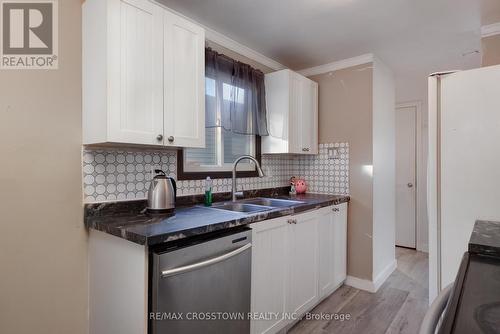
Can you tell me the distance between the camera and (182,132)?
1.70 m

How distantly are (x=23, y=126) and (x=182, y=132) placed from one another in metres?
0.79

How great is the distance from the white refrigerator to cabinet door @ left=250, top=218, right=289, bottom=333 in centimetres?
92

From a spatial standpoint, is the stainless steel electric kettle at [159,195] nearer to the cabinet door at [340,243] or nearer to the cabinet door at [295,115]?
the cabinet door at [295,115]

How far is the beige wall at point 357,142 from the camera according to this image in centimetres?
275

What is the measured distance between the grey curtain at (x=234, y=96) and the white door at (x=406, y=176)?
2.59 m

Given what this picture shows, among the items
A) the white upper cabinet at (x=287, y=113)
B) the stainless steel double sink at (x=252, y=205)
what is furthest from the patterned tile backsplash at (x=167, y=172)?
the white upper cabinet at (x=287, y=113)

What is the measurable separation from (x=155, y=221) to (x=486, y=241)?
1.46 m

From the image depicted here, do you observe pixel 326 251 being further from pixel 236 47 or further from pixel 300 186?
pixel 236 47

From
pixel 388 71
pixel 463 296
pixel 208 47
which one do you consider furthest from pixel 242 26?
pixel 463 296

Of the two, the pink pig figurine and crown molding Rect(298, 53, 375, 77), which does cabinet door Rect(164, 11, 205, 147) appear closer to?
the pink pig figurine

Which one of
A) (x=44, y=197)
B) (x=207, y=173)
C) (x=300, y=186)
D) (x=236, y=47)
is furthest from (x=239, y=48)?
(x=44, y=197)

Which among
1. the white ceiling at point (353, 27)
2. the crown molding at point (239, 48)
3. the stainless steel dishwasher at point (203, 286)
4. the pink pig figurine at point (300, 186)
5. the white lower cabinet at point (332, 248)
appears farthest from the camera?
the pink pig figurine at point (300, 186)
